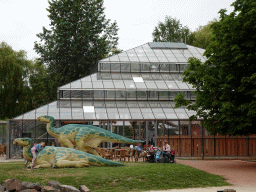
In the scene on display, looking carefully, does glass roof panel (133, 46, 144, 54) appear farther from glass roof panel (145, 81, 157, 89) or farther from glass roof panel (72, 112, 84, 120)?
glass roof panel (72, 112, 84, 120)

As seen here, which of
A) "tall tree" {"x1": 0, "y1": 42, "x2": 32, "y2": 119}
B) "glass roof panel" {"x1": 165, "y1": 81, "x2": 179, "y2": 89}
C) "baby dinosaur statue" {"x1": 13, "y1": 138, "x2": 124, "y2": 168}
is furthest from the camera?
"tall tree" {"x1": 0, "y1": 42, "x2": 32, "y2": 119}

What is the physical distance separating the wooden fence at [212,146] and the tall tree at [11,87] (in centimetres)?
2114

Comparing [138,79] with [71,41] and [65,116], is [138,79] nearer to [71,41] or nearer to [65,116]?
[65,116]

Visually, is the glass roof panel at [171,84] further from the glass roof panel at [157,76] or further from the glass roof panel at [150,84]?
the glass roof panel at [150,84]

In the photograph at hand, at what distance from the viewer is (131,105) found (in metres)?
30.1

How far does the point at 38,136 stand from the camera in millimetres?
27047

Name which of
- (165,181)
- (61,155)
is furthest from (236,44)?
(61,155)

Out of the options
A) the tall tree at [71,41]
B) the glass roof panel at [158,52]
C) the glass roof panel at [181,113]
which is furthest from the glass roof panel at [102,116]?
the tall tree at [71,41]

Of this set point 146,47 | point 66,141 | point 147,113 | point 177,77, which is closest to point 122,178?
point 66,141

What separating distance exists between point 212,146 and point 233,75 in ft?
30.0

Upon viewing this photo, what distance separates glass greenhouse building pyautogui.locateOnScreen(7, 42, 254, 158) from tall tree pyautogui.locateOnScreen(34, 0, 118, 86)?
1030 cm

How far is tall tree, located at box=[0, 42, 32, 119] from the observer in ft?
136

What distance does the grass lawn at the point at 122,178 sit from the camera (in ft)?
44.4

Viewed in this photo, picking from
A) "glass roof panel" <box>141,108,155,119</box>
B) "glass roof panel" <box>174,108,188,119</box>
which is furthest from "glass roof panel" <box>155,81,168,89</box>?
"glass roof panel" <box>141,108,155,119</box>
